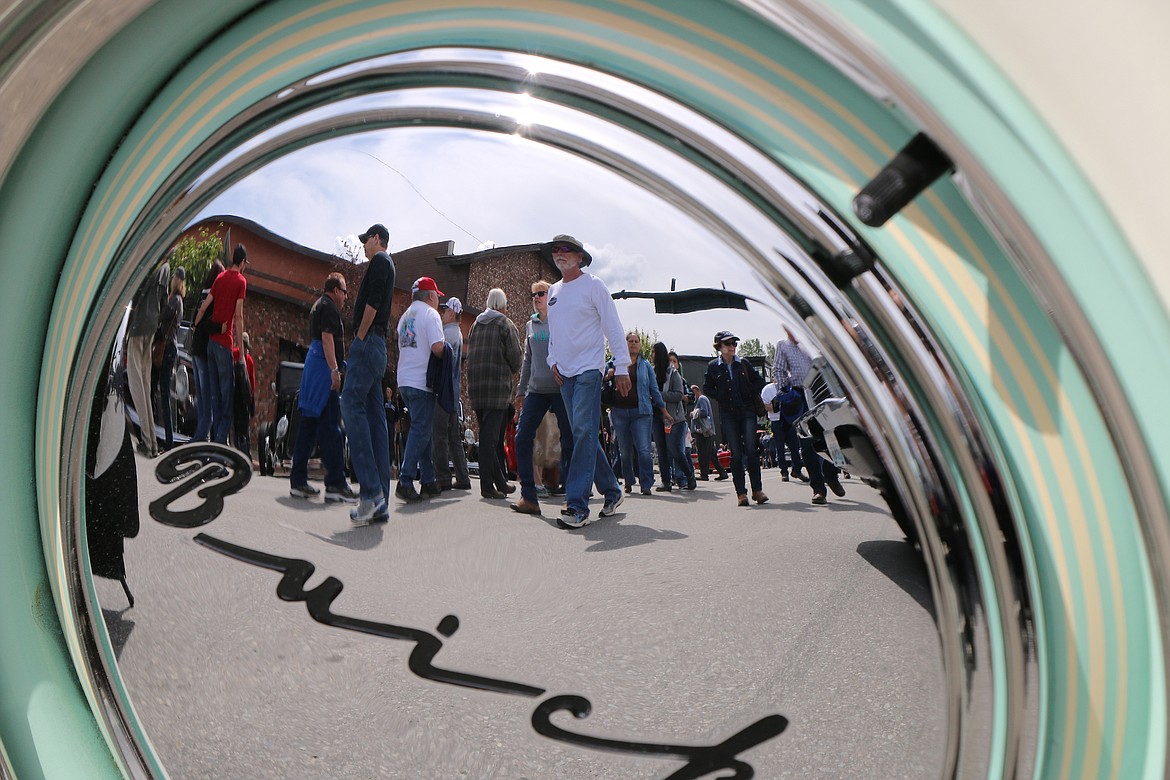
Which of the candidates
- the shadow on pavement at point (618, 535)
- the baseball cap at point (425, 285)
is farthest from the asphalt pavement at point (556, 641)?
the baseball cap at point (425, 285)

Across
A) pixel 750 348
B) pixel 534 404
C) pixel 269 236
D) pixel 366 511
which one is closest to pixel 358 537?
pixel 366 511

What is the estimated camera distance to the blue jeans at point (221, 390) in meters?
0.85

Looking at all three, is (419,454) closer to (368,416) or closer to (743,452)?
(368,416)

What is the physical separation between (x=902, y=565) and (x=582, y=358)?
0.35 meters

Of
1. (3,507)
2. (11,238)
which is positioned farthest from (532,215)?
(3,507)

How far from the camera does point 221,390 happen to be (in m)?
0.85

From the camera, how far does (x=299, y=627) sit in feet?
2.64

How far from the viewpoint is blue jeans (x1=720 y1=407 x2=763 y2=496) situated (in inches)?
27.8

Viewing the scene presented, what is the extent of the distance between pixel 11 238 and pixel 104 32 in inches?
11.6

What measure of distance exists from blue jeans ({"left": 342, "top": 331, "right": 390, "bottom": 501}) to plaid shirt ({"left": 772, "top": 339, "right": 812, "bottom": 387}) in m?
0.42

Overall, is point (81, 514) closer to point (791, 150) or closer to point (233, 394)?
point (233, 394)

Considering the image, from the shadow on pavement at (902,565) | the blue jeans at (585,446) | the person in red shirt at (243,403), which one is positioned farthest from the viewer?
the person in red shirt at (243,403)

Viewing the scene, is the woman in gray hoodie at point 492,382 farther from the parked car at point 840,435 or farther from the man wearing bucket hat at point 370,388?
the parked car at point 840,435

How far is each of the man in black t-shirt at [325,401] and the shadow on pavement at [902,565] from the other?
52 cm
